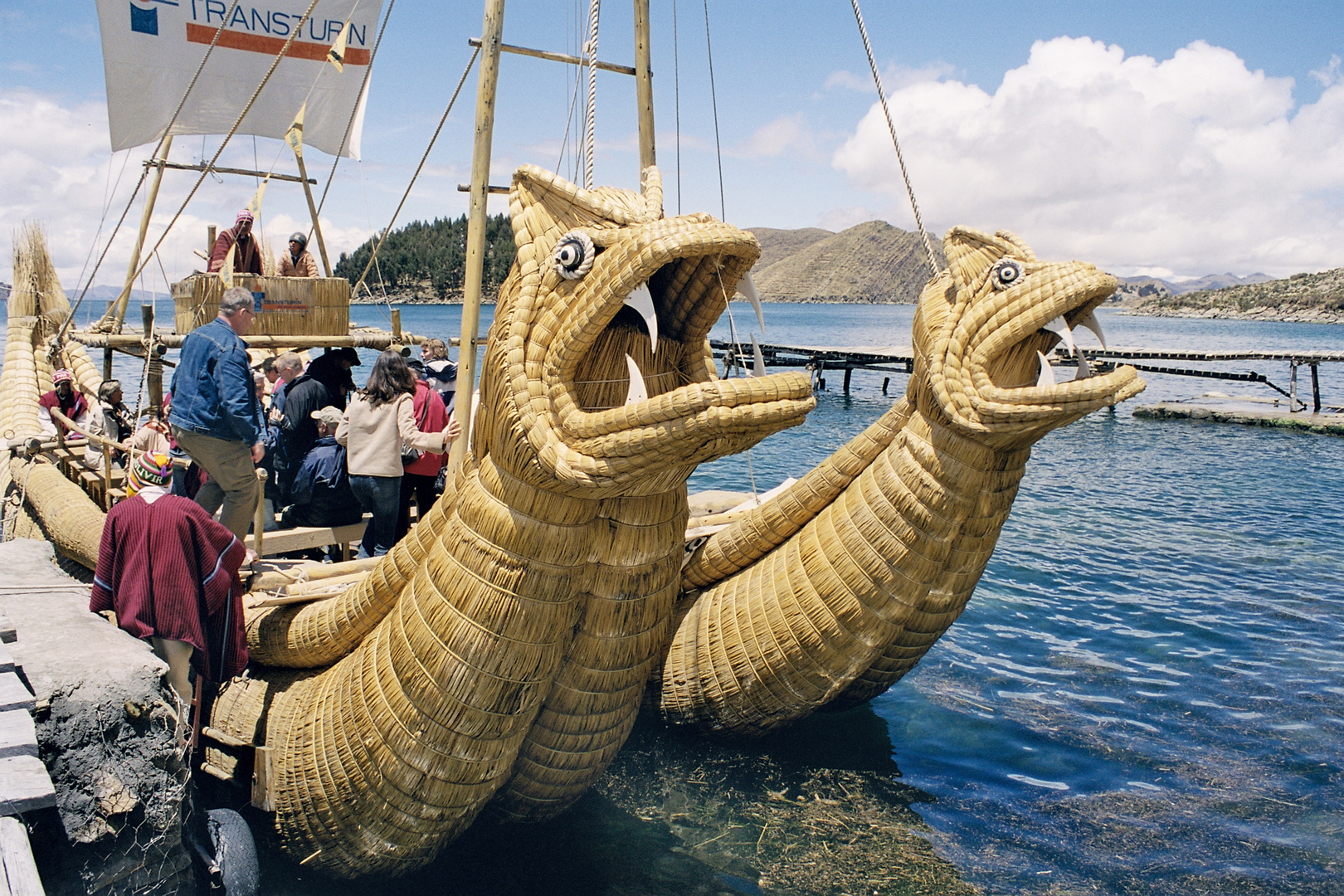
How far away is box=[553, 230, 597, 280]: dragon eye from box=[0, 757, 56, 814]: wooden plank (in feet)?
7.57

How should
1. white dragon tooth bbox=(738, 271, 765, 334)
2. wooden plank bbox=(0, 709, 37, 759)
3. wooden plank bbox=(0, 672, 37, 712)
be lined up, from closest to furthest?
wooden plank bbox=(0, 709, 37, 759) < wooden plank bbox=(0, 672, 37, 712) < white dragon tooth bbox=(738, 271, 765, 334)

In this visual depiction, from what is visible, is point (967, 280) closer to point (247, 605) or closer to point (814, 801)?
point (814, 801)

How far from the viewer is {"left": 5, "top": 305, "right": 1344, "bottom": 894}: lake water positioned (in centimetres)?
505

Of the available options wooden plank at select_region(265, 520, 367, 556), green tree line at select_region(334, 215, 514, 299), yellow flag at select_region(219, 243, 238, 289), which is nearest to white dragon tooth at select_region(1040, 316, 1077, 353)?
wooden plank at select_region(265, 520, 367, 556)

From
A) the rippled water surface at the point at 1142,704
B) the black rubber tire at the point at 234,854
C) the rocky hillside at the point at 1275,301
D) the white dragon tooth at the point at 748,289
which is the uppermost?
the rocky hillside at the point at 1275,301

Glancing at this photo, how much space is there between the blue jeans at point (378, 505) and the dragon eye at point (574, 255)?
3347mm

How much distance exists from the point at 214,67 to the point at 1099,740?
12681 mm

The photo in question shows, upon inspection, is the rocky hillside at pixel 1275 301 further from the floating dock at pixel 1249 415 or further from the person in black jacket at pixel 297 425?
the person in black jacket at pixel 297 425

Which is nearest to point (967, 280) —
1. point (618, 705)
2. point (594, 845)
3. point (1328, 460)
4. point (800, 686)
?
point (800, 686)

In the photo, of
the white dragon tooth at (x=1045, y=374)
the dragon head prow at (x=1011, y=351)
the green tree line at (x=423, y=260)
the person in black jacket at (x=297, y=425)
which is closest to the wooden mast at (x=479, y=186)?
the person in black jacket at (x=297, y=425)

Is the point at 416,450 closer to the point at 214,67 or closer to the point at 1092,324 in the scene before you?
the point at 1092,324

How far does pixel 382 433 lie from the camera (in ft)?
19.9

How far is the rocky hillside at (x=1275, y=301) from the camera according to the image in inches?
4727

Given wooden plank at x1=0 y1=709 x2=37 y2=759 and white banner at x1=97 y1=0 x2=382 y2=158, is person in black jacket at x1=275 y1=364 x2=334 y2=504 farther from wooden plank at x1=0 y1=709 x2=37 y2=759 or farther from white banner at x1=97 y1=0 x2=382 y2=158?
white banner at x1=97 y1=0 x2=382 y2=158
